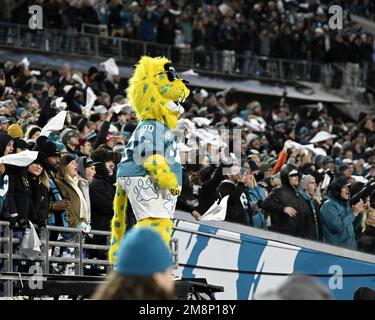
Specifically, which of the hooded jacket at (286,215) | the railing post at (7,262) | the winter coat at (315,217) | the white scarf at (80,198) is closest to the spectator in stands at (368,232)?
the winter coat at (315,217)

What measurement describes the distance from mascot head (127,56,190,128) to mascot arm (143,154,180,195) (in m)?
0.45

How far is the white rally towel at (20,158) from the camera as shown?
10461mm

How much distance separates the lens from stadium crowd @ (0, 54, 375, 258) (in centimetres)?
1136

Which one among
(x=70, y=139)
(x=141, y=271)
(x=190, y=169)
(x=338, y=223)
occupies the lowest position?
(x=338, y=223)

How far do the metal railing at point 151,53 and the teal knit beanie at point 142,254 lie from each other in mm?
17369

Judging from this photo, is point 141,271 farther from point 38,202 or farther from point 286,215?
point 286,215

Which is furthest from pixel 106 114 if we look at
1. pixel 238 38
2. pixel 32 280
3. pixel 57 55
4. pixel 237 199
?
pixel 238 38

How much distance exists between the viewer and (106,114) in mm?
15133

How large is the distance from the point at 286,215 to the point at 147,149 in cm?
355

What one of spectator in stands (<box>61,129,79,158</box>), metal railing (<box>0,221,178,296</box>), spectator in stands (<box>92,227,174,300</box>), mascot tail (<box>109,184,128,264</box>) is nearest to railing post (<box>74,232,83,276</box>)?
metal railing (<box>0,221,178,296</box>)

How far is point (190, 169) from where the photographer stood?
14469 mm

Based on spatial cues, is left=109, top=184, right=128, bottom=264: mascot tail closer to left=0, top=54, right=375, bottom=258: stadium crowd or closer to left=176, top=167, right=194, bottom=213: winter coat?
left=0, top=54, right=375, bottom=258: stadium crowd

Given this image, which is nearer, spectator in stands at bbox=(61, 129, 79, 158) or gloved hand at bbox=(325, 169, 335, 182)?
spectator in stands at bbox=(61, 129, 79, 158)

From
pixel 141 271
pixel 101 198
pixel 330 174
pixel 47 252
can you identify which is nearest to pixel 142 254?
pixel 141 271
